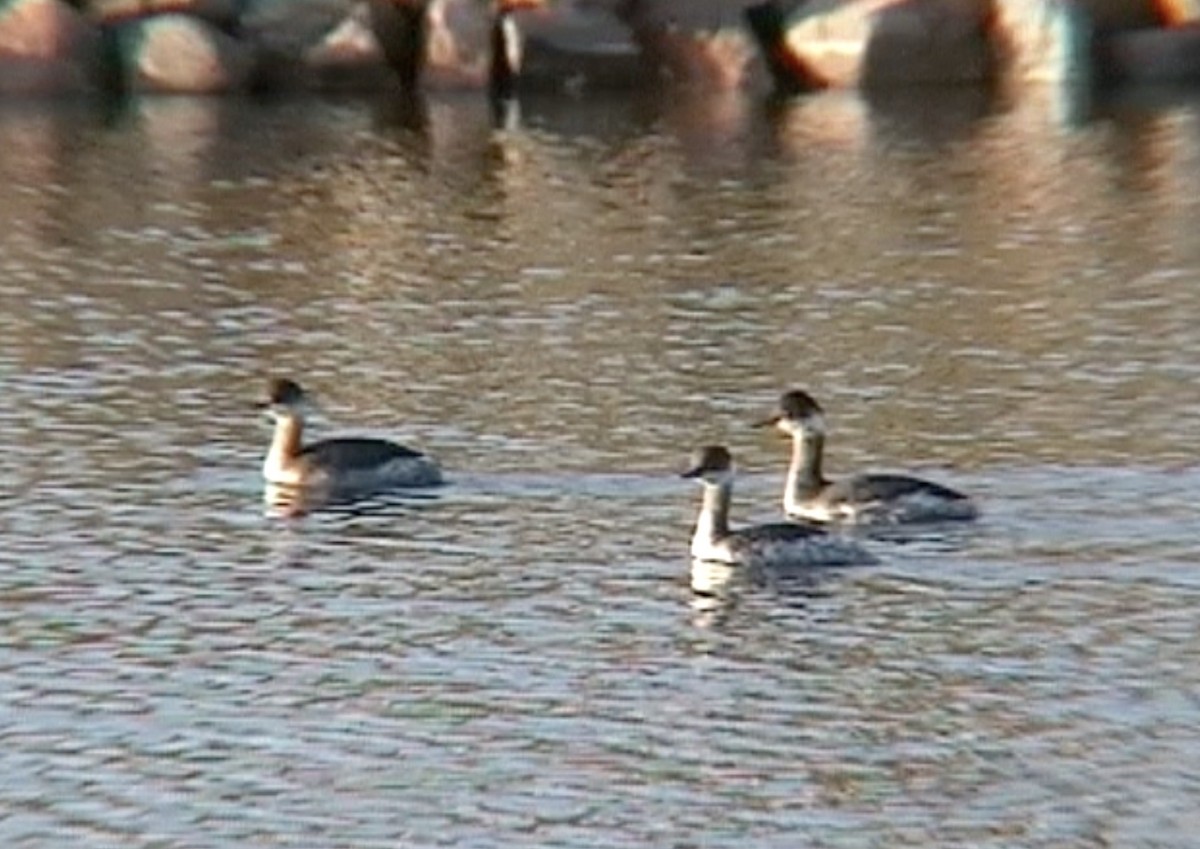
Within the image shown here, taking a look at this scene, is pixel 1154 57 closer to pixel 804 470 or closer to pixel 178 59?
pixel 178 59

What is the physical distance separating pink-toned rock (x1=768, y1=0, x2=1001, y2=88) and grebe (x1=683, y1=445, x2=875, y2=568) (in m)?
21.7

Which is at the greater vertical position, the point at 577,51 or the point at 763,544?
the point at 577,51

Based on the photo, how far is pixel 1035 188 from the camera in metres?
33.1

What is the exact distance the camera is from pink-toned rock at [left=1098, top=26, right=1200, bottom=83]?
41.5 meters

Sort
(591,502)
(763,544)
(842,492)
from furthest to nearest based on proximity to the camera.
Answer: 1. (591,502)
2. (842,492)
3. (763,544)

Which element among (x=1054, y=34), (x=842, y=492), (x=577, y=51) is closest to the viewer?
(x=842, y=492)

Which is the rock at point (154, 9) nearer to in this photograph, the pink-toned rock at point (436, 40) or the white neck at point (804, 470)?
the pink-toned rock at point (436, 40)

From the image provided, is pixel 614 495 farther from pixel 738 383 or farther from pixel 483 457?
pixel 738 383

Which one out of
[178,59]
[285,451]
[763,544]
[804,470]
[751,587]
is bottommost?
[751,587]

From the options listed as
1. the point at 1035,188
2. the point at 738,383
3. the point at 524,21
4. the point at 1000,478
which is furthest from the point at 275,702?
the point at 524,21

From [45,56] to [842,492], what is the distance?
22481mm

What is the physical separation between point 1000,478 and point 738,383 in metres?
3.27

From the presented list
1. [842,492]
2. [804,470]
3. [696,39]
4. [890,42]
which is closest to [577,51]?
[696,39]

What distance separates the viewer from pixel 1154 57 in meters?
41.6
